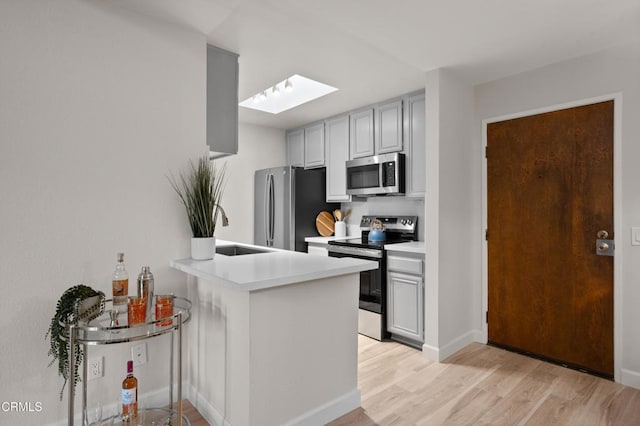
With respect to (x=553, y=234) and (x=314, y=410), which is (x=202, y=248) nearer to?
(x=314, y=410)

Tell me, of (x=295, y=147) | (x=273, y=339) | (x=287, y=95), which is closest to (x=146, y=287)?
(x=273, y=339)

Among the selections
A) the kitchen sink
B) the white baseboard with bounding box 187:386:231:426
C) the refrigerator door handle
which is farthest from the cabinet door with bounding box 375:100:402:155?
the white baseboard with bounding box 187:386:231:426

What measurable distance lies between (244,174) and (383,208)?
1.85 metres

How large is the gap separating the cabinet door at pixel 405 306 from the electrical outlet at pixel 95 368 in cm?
225

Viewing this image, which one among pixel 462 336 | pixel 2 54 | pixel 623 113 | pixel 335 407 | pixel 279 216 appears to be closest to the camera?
pixel 2 54

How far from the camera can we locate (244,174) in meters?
4.46

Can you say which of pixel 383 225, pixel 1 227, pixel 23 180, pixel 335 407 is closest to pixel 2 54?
pixel 23 180

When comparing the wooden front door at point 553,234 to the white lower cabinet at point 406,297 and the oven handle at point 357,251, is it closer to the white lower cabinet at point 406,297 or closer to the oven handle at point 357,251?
the white lower cabinet at point 406,297

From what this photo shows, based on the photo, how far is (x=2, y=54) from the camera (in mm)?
1610

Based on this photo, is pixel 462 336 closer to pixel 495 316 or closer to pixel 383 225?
pixel 495 316

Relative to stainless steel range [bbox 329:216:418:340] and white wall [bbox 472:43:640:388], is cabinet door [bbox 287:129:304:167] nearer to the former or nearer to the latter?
stainless steel range [bbox 329:216:418:340]

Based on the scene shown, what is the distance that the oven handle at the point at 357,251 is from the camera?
126 inches

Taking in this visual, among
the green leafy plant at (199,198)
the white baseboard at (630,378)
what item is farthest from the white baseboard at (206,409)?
the white baseboard at (630,378)

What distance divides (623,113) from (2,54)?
3.70 m
